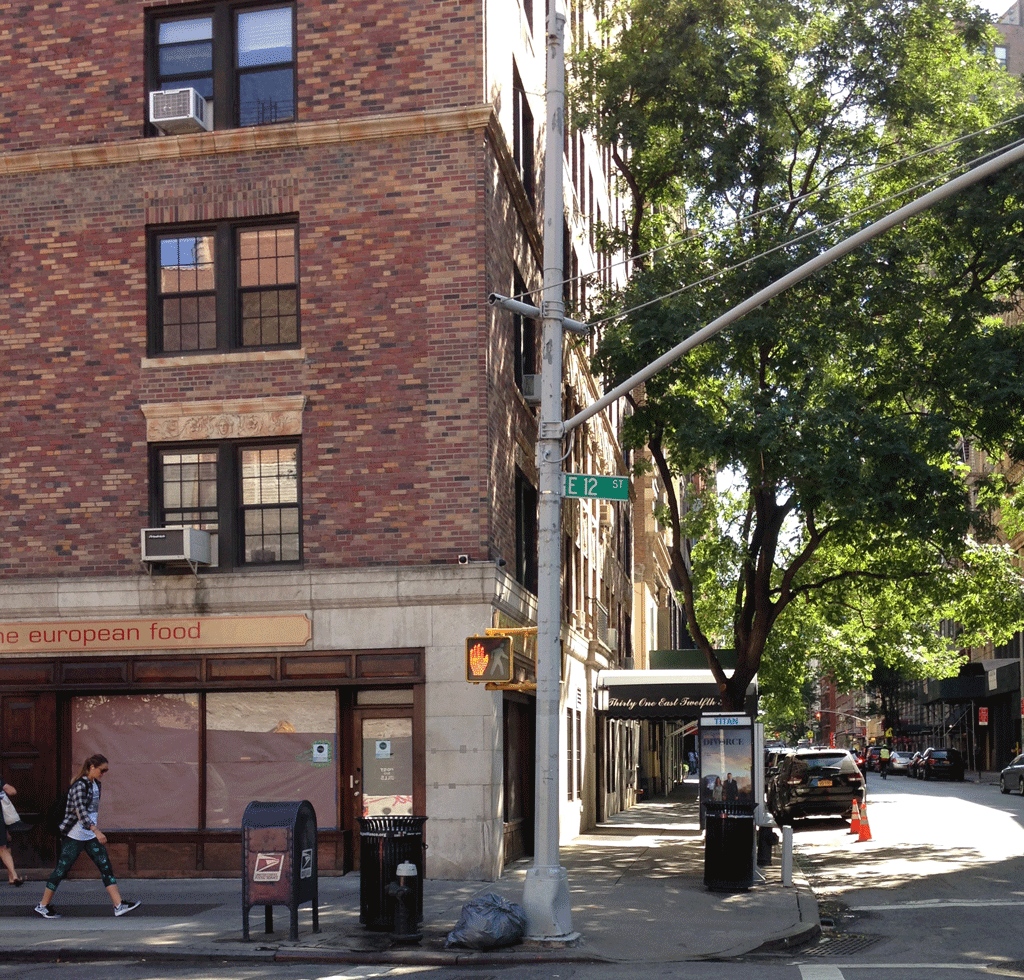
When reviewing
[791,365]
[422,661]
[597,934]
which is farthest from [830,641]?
[597,934]

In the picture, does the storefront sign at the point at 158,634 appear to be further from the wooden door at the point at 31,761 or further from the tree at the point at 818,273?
the tree at the point at 818,273

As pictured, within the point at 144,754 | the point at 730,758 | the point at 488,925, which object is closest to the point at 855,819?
the point at 730,758

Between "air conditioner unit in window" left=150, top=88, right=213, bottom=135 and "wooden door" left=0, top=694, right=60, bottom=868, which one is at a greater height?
"air conditioner unit in window" left=150, top=88, right=213, bottom=135

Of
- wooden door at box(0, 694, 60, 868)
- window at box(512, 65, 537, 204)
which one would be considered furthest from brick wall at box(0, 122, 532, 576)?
window at box(512, 65, 537, 204)

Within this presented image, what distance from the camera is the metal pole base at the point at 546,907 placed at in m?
12.2

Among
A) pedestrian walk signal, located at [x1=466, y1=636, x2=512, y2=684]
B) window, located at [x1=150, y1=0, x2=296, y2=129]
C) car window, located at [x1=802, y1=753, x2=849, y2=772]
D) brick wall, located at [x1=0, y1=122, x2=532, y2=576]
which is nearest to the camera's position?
pedestrian walk signal, located at [x1=466, y1=636, x2=512, y2=684]

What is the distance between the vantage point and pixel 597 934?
505 inches

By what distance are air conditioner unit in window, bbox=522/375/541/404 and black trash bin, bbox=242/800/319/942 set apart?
362 inches

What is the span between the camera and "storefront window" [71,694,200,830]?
18.0 m

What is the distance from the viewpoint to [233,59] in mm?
18859

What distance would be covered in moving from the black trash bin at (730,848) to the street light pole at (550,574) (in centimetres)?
418

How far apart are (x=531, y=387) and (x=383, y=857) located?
9.52 metres

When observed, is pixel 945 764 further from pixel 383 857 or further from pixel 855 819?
pixel 383 857

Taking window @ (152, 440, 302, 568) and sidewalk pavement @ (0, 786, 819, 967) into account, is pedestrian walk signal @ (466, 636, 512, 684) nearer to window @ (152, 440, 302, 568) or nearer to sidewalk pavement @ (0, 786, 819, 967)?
sidewalk pavement @ (0, 786, 819, 967)
